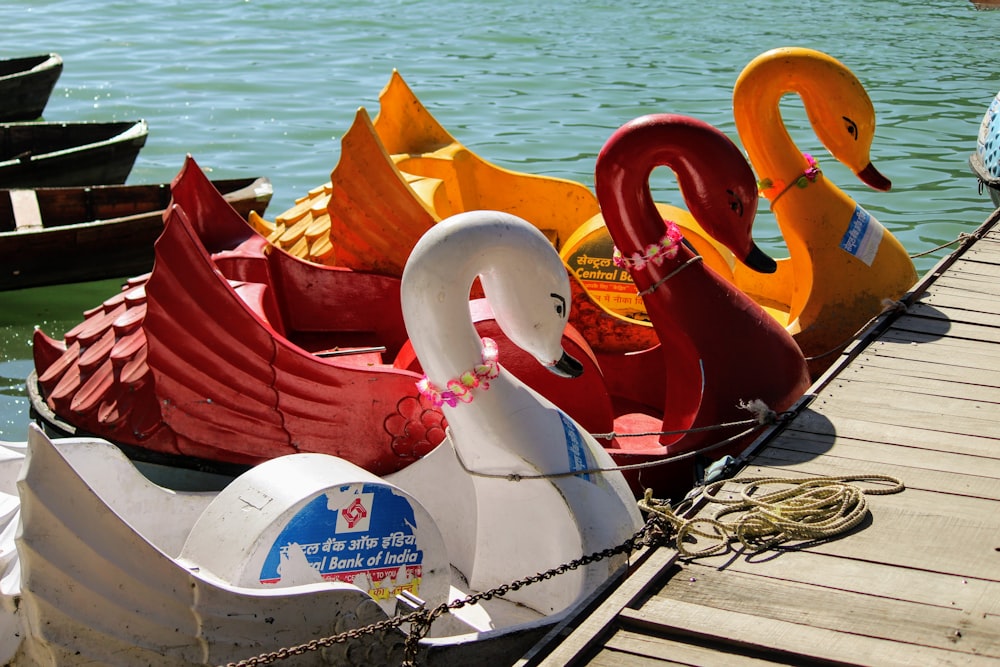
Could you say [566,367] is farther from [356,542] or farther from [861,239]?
[861,239]

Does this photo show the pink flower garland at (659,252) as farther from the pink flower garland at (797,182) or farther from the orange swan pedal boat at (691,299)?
the pink flower garland at (797,182)

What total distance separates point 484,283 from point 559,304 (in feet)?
0.59

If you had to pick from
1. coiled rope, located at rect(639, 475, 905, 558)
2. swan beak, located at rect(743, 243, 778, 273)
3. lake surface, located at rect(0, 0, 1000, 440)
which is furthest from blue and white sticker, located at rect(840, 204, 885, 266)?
lake surface, located at rect(0, 0, 1000, 440)

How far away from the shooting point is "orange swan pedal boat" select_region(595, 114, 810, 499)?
3.61 m

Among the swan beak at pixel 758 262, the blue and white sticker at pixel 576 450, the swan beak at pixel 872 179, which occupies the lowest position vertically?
the blue and white sticker at pixel 576 450

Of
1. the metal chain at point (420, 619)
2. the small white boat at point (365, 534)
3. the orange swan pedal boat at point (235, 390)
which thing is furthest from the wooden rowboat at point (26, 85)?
the metal chain at point (420, 619)

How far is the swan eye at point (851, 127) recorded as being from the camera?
14.3 ft

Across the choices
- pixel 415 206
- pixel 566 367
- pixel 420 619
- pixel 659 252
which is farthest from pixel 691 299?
pixel 420 619

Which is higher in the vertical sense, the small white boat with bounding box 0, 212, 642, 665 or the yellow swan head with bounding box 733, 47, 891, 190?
the yellow swan head with bounding box 733, 47, 891, 190

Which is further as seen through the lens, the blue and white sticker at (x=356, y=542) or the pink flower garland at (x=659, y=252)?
the pink flower garland at (x=659, y=252)

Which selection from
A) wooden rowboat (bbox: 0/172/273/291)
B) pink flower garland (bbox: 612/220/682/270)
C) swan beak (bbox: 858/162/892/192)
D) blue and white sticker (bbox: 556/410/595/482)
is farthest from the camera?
wooden rowboat (bbox: 0/172/273/291)

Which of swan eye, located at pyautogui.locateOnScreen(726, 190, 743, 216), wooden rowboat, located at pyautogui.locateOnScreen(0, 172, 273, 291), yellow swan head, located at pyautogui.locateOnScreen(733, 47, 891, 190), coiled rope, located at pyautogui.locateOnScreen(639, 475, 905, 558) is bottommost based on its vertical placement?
wooden rowboat, located at pyautogui.locateOnScreen(0, 172, 273, 291)

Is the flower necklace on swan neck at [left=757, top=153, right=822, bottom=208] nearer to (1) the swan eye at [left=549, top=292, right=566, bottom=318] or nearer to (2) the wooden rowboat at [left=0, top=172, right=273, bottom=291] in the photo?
(1) the swan eye at [left=549, top=292, right=566, bottom=318]

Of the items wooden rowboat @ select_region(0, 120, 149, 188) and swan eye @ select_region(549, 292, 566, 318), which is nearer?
swan eye @ select_region(549, 292, 566, 318)
